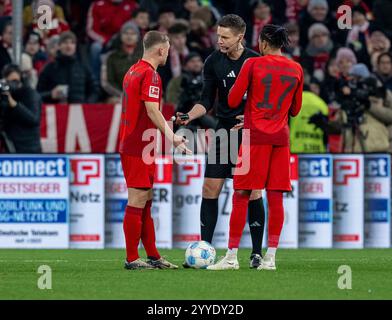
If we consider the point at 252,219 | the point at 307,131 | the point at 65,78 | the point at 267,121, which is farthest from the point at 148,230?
the point at 65,78

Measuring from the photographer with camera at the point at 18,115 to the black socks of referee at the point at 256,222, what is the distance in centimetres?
559

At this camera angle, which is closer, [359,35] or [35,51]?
[35,51]

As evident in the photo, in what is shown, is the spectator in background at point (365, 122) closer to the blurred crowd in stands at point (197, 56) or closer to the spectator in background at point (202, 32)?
the blurred crowd in stands at point (197, 56)

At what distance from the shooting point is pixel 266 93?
12.4 metres

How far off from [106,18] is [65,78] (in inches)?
105

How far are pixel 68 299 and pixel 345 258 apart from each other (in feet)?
18.6

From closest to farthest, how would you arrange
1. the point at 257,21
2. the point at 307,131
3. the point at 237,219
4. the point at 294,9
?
the point at 237,219 → the point at 307,131 → the point at 257,21 → the point at 294,9

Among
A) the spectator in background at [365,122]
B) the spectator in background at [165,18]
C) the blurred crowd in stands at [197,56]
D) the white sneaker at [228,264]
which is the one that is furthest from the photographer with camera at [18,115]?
the white sneaker at [228,264]

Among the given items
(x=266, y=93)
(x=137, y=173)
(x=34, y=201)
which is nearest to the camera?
(x=266, y=93)

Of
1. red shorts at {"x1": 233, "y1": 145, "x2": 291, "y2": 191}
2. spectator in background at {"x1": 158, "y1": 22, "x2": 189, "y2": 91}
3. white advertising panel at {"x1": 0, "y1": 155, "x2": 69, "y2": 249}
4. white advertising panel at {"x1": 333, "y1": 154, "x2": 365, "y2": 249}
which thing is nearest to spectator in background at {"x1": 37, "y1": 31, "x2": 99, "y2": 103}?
spectator in background at {"x1": 158, "y1": 22, "x2": 189, "y2": 91}

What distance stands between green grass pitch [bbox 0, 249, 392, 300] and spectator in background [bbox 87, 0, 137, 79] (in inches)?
295

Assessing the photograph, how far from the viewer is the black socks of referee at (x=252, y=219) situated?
13.2m

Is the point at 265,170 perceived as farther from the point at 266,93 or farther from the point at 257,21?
the point at 257,21
